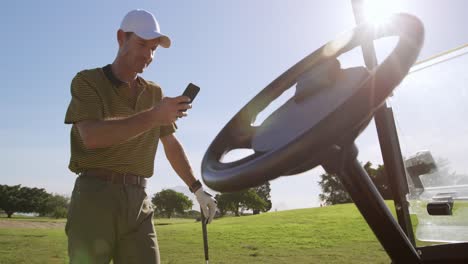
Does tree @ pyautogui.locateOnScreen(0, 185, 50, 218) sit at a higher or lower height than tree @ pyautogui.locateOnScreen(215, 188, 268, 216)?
higher

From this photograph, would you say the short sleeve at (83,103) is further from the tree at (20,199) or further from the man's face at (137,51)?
the tree at (20,199)

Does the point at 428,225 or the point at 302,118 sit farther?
the point at 428,225

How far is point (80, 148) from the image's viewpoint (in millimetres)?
2641

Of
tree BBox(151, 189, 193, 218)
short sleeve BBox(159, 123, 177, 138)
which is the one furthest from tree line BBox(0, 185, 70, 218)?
short sleeve BBox(159, 123, 177, 138)

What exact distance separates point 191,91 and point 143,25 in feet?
3.08

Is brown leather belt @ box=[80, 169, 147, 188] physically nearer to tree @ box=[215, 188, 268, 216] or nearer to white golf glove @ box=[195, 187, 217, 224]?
white golf glove @ box=[195, 187, 217, 224]

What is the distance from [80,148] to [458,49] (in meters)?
2.15

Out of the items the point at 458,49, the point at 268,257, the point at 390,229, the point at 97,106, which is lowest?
the point at 268,257

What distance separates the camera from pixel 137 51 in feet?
8.88

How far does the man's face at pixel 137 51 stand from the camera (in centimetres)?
270

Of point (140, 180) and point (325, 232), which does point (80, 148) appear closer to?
point (140, 180)

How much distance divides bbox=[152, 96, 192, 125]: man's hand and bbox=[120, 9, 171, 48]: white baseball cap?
2.85 ft

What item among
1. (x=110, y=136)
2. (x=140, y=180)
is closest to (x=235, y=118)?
(x=110, y=136)

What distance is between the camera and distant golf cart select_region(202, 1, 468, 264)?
86 centimetres
